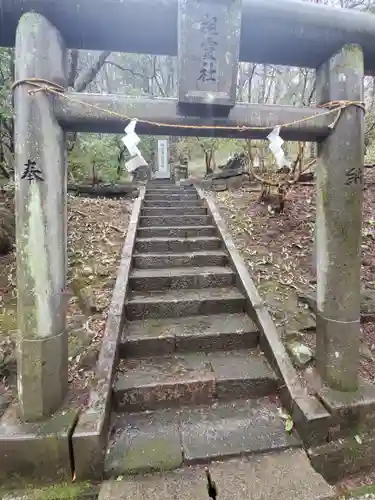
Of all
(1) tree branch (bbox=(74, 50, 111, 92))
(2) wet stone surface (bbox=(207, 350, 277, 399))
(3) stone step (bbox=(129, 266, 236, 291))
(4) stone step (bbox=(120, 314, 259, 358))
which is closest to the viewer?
(2) wet stone surface (bbox=(207, 350, 277, 399))

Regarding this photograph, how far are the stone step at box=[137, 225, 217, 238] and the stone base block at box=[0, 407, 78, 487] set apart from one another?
149 inches

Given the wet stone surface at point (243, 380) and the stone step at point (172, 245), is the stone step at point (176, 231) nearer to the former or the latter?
the stone step at point (172, 245)

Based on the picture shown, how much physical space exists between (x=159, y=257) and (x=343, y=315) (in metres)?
2.92

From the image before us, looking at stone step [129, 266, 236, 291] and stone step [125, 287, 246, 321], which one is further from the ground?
stone step [129, 266, 236, 291]

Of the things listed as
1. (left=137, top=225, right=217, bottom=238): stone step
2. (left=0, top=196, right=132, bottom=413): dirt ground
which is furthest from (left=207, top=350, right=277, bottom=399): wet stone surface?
(left=137, top=225, right=217, bottom=238): stone step

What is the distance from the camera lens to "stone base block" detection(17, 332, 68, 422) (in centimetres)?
239

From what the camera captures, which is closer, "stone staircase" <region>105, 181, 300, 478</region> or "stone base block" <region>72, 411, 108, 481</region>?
"stone base block" <region>72, 411, 108, 481</region>

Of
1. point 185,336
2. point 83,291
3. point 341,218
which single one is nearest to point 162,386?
point 185,336

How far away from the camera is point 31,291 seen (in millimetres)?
2389

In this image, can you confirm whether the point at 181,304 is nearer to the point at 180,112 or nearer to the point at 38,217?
the point at 38,217

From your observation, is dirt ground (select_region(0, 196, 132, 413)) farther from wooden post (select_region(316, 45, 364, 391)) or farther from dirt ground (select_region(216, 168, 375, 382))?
wooden post (select_region(316, 45, 364, 391))

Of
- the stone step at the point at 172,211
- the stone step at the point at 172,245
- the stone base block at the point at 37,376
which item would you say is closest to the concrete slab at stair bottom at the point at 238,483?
the stone base block at the point at 37,376

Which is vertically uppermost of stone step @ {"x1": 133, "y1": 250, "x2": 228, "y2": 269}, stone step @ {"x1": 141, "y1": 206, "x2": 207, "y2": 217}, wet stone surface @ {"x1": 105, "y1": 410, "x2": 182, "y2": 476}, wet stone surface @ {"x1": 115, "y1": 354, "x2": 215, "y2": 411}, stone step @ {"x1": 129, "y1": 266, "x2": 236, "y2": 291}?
stone step @ {"x1": 141, "y1": 206, "x2": 207, "y2": 217}

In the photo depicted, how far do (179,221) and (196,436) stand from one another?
13.9 feet
